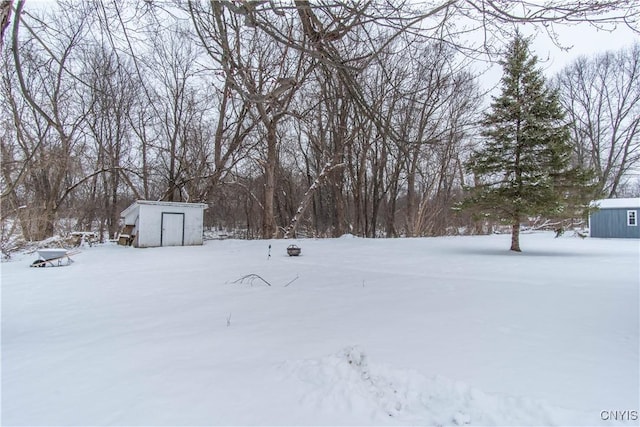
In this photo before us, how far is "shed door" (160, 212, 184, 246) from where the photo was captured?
42.0 ft

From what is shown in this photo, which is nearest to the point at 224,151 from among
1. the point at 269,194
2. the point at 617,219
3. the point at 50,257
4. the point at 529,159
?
the point at 269,194

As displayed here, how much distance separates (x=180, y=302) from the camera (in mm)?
4445

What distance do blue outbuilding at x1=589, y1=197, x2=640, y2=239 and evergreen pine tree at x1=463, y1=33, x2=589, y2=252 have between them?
9.59 m

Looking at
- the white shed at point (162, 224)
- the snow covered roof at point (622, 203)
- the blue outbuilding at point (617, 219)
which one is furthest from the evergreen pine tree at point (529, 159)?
the white shed at point (162, 224)

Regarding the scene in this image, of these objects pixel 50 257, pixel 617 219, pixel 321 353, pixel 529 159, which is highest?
pixel 529 159

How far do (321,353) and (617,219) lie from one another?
857 inches

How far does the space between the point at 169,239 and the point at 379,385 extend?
1249 centimetres

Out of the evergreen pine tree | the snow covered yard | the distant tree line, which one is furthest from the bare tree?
the snow covered yard

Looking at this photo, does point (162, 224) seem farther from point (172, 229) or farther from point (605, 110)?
point (605, 110)

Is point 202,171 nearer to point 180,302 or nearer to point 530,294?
point 180,302

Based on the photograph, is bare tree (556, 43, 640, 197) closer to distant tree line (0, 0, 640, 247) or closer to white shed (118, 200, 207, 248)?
distant tree line (0, 0, 640, 247)

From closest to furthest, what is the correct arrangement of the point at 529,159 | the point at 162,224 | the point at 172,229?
the point at 529,159
the point at 162,224
the point at 172,229

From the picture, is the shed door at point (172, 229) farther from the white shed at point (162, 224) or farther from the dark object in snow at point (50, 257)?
the dark object in snow at point (50, 257)

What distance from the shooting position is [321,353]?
279cm
